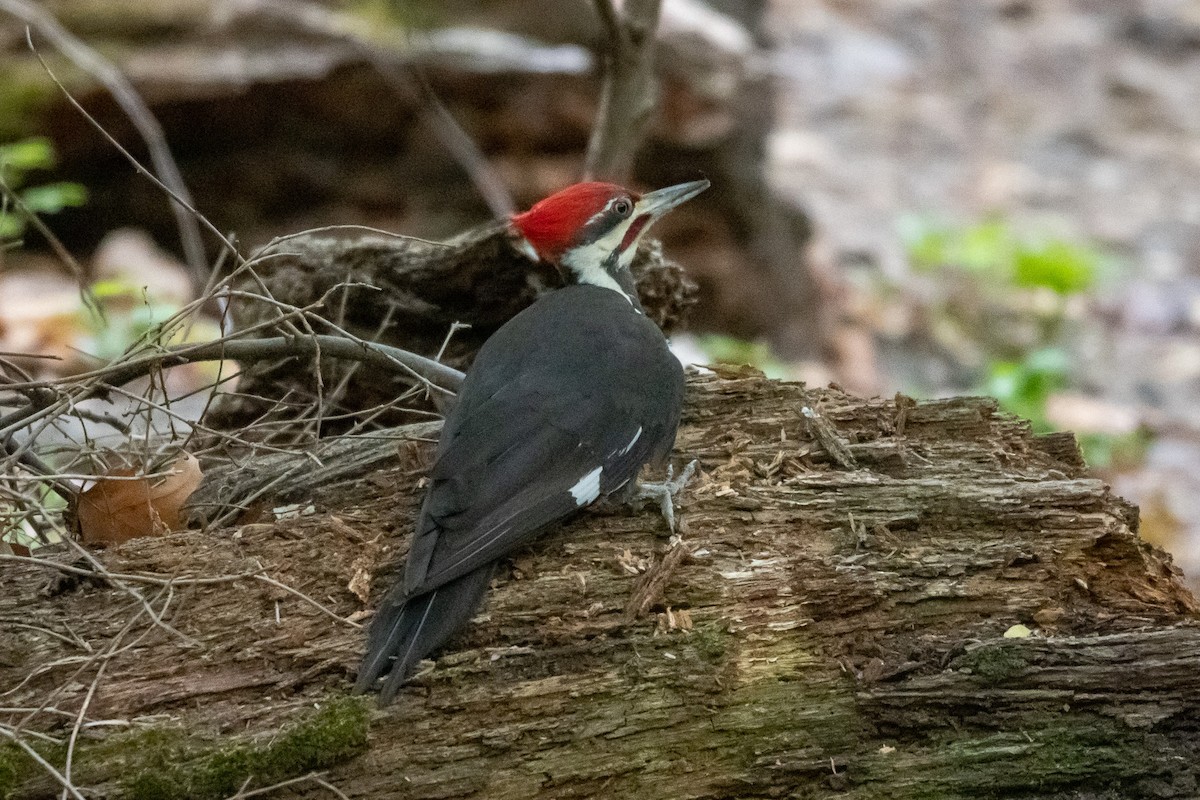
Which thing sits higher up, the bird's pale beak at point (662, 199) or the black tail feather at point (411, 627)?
the bird's pale beak at point (662, 199)

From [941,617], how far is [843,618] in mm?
196

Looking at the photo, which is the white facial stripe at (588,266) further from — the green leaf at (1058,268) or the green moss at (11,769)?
the green leaf at (1058,268)

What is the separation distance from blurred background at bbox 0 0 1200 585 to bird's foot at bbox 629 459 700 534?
2.14 metres

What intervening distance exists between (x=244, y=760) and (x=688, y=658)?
2.73 feet

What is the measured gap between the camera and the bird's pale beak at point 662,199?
128 inches

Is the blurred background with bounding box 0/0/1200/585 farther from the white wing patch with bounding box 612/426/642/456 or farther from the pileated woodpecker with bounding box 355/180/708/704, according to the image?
the white wing patch with bounding box 612/426/642/456

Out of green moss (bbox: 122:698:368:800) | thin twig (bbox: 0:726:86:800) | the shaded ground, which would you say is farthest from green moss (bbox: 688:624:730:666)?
the shaded ground

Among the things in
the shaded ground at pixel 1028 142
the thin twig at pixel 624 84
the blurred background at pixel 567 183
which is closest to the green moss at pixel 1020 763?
the thin twig at pixel 624 84

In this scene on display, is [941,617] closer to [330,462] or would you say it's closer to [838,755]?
[838,755]

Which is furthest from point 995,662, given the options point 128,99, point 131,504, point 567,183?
point 567,183

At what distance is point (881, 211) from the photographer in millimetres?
8430

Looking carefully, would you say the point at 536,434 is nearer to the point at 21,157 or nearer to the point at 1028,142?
the point at 21,157

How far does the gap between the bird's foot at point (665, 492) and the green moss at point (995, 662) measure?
0.64 metres

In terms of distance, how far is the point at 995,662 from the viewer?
7.50 ft
